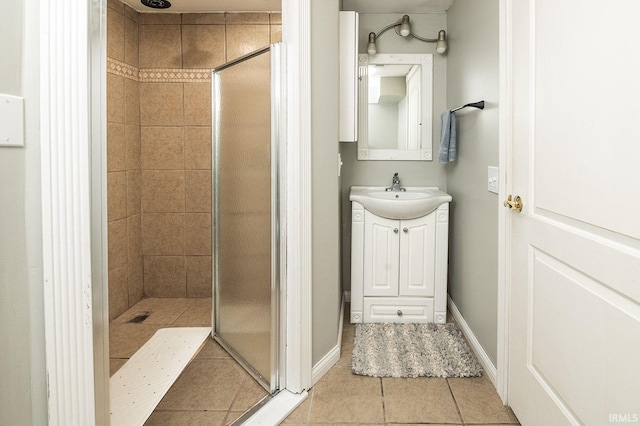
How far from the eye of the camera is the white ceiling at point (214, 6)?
2.81 metres

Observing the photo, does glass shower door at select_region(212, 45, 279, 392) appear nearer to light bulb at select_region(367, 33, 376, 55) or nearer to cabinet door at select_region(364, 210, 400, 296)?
cabinet door at select_region(364, 210, 400, 296)

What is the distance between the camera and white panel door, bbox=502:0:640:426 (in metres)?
0.99

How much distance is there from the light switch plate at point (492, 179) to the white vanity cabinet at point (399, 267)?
0.64 metres

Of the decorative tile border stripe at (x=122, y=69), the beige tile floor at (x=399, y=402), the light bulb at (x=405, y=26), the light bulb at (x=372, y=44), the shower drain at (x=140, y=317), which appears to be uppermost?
the light bulb at (x=405, y=26)

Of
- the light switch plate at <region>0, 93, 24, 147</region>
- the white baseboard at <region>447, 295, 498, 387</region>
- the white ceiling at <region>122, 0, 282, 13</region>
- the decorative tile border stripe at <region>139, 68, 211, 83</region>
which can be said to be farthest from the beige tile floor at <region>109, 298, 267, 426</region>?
the white ceiling at <region>122, 0, 282, 13</region>

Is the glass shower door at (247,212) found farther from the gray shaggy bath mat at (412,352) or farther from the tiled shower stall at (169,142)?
the tiled shower stall at (169,142)

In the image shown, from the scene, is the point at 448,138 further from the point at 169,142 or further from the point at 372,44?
the point at 169,142

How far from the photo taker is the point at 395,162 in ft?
10.2

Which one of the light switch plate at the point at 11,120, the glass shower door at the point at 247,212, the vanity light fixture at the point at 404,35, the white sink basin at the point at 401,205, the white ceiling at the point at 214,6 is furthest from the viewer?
the vanity light fixture at the point at 404,35

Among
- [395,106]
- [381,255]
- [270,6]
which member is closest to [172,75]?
[270,6]

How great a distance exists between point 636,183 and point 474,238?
1406 millimetres

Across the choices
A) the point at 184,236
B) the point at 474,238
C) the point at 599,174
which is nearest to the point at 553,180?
the point at 599,174

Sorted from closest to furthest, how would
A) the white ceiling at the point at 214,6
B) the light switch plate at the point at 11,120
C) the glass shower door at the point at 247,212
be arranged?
1. the light switch plate at the point at 11,120
2. the glass shower door at the point at 247,212
3. the white ceiling at the point at 214,6

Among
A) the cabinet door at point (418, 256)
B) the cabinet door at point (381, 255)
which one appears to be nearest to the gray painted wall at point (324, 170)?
the cabinet door at point (381, 255)
